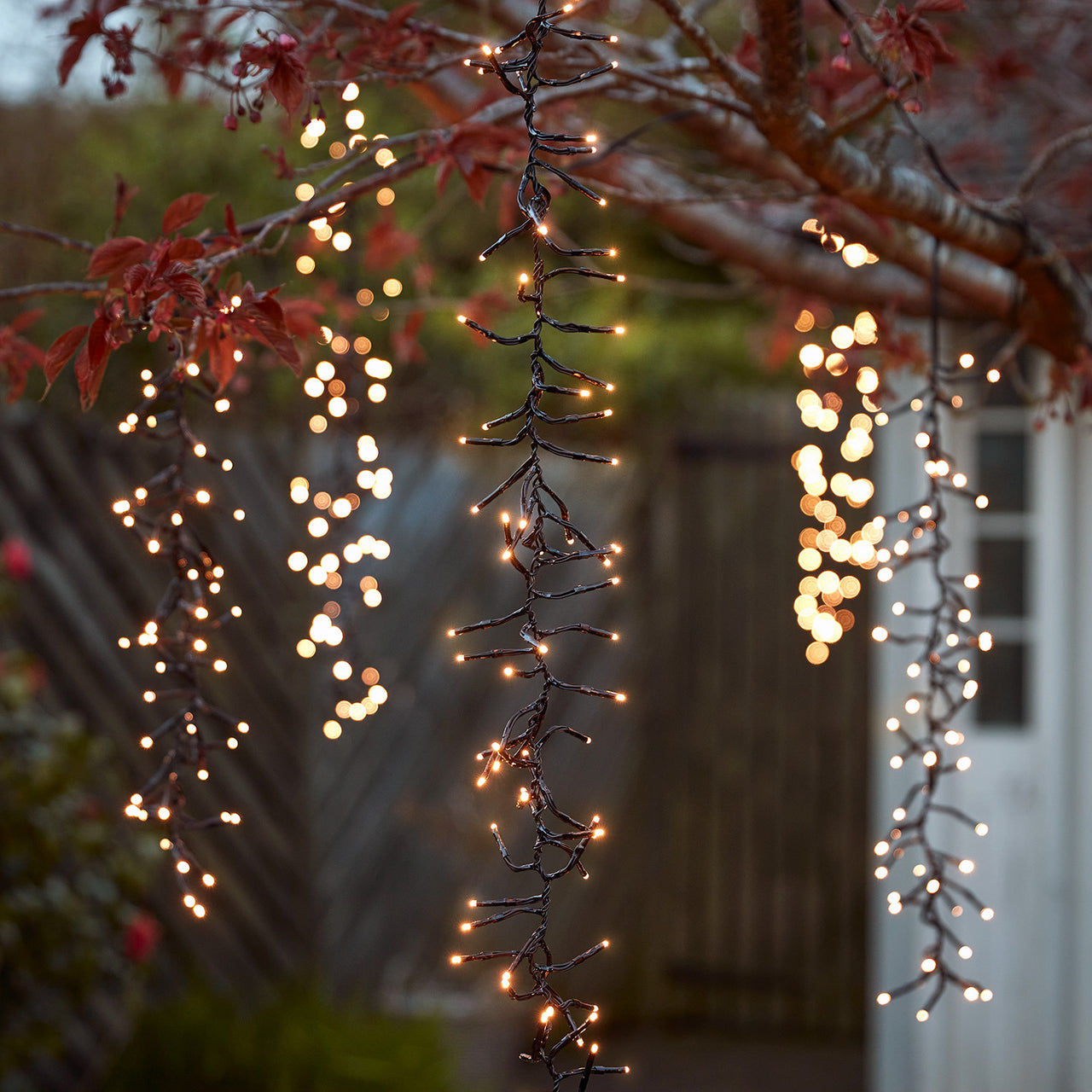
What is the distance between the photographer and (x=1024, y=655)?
95.6 inches

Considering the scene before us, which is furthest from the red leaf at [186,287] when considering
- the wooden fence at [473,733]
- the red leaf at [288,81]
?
the wooden fence at [473,733]

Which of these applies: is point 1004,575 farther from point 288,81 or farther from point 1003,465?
point 288,81

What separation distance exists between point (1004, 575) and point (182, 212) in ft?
6.67

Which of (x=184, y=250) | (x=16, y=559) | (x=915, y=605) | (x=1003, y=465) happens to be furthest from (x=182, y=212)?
(x=1003, y=465)

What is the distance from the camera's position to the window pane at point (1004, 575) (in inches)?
95.4

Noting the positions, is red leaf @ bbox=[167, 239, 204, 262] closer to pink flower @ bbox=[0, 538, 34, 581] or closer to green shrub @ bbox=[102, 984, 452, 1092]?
pink flower @ bbox=[0, 538, 34, 581]

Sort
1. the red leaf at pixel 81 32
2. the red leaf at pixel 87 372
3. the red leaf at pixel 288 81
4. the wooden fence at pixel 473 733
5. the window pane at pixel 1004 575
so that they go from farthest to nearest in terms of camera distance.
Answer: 1. the wooden fence at pixel 473 733
2. the window pane at pixel 1004 575
3. the red leaf at pixel 81 32
4. the red leaf at pixel 288 81
5. the red leaf at pixel 87 372

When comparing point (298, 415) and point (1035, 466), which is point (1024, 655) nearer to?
point (1035, 466)

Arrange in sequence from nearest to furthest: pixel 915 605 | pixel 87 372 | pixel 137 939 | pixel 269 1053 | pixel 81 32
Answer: pixel 87 372 < pixel 81 32 < pixel 137 939 < pixel 269 1053 < pixel 915 605

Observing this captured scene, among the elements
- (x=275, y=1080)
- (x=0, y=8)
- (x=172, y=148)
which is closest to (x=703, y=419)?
(x=172, y=148)

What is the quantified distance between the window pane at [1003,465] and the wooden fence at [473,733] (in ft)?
3.12

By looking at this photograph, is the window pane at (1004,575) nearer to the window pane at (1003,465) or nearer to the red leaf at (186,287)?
the window pane at (1003,465)

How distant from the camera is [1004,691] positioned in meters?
2.42

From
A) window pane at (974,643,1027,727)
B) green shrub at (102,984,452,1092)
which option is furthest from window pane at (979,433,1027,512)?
green shrub at (102,984,452,1092)
